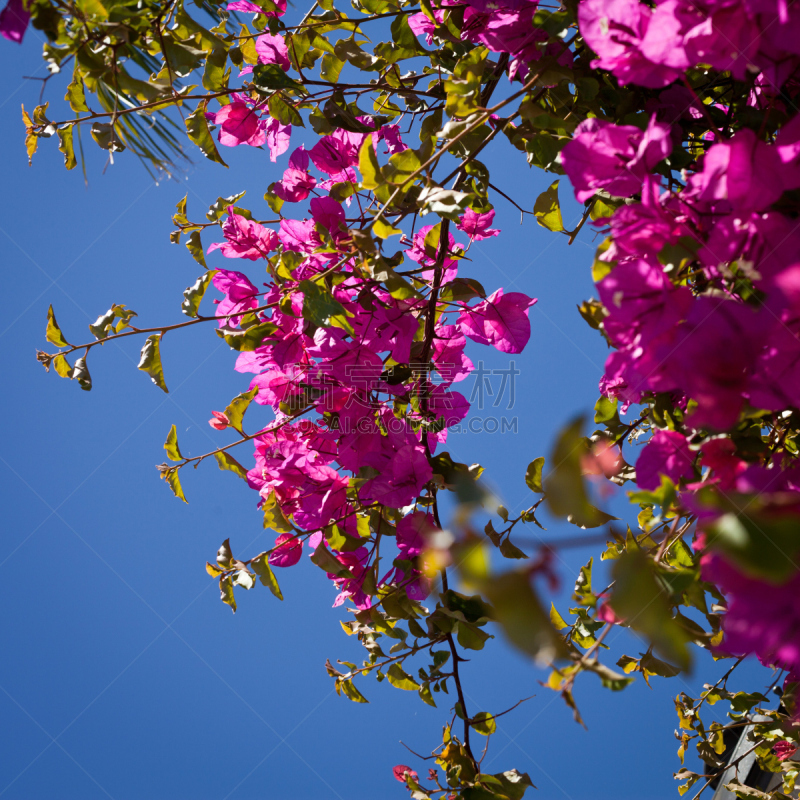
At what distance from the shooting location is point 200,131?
0.63m

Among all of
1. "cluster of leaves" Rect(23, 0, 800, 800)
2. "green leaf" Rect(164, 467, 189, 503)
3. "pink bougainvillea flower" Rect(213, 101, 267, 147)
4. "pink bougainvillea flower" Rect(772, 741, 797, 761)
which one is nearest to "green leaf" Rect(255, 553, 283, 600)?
"cluster of leaves" Rect(23, 0, 800, 800)

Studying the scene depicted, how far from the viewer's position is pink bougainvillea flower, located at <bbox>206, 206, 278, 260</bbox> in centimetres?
71

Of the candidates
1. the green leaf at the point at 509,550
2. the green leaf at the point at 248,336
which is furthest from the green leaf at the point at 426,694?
the green leaf at the point at 248,336

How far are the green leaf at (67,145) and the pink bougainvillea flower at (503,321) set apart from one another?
467mm

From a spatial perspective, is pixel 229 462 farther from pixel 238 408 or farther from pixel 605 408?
pixel 605 408

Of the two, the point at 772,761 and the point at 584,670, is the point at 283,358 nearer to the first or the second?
the point at 584,670

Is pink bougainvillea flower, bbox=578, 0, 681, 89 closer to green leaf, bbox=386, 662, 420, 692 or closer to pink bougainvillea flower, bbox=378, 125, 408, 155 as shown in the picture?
pink bougainvillea flower, bbox=378, 125, 408, 155

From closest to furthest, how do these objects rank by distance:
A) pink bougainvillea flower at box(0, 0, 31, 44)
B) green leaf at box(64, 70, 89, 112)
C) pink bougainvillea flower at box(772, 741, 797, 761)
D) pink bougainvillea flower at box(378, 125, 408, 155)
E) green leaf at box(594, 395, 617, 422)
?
pink bougainvillea flower at box(0, 0, 31, 44) → green leaf at box(64, 70, 89, 112) → green leaf at box(594, 395, 617, 422) → pink bougainvillea flower at box(378, 125, 408, 155) → pink bougainvillea flower at box(772, 741, 797, 761)

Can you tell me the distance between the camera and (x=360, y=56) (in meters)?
0.61

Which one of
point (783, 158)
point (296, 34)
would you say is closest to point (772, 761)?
point (783, 158)

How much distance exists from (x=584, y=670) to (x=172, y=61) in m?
0.58

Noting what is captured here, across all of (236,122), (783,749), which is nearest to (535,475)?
(236,122)

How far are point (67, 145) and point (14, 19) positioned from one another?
0.22 meters

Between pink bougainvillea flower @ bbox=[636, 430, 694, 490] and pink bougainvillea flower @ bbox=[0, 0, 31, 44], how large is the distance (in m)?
0.54
